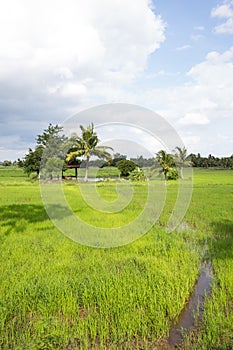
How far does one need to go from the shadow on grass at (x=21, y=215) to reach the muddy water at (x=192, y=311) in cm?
454

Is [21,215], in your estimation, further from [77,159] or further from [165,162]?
[165,162]

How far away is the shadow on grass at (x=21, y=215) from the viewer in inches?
292

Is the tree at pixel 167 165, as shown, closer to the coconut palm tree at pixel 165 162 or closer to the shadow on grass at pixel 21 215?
the coconut palm tree at pixel 165 162

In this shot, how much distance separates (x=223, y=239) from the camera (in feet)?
21.3

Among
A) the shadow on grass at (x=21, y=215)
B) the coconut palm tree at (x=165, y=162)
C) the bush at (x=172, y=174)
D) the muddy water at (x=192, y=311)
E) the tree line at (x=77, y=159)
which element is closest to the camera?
the muddy water at (x=192, y=311)

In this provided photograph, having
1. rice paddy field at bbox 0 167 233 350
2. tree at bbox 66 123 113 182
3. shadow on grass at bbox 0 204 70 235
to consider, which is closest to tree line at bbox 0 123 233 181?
tree at bbox 66 123 113 182

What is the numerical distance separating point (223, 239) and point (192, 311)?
3350mm

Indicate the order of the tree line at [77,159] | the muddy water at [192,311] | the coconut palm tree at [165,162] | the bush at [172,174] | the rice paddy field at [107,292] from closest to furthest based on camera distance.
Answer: the rice paddy field at [107,292] < the muddy water at [192,311] < the tree line at [77,159] < the coconut palm tree at [165,162] < the bush at [172,174]

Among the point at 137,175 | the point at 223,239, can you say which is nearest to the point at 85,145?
the point at 137,175

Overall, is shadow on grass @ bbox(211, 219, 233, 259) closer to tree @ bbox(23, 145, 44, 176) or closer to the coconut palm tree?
the coconut palm tree

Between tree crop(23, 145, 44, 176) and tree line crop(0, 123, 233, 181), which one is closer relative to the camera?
tree line crop(0, 123, 233, 181)

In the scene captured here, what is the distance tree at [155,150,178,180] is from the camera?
30897 mm

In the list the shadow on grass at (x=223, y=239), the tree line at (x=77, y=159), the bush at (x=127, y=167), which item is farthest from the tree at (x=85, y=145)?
the shadow on grass at (x=223, y=239)

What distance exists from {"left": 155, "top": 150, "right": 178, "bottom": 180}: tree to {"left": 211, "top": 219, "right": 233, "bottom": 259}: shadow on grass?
21.8 meters
